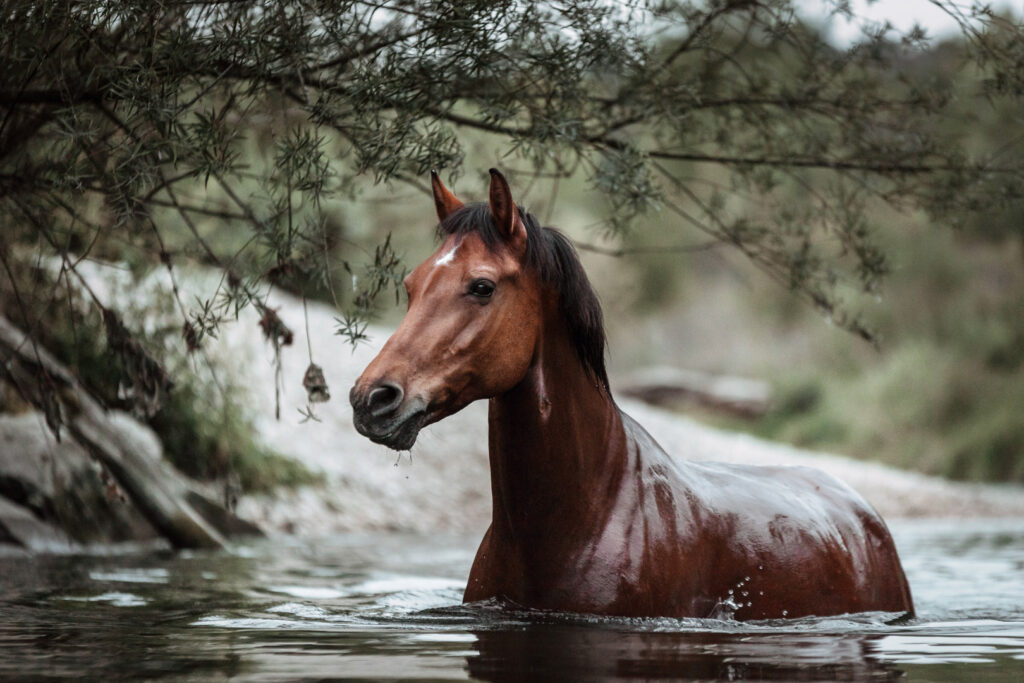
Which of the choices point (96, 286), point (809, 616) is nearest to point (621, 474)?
point (809, 616)

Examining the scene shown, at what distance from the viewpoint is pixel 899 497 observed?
55.2 ft

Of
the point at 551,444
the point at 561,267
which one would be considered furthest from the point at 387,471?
the point at 561,267

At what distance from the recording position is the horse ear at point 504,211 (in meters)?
3.87

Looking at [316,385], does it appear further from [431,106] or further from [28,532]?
[28,532]

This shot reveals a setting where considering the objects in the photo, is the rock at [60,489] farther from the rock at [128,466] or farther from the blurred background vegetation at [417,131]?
the blurred background vegetation at [417,131]

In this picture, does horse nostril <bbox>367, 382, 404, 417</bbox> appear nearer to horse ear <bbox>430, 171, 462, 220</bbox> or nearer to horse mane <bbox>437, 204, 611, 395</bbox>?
horse mane <bbox>437, 204, 611, 395</bbox>

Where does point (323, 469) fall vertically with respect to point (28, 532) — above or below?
above

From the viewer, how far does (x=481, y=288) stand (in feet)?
12.4

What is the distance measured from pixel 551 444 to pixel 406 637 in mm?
798

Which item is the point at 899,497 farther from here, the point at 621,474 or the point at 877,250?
the point at 621,474

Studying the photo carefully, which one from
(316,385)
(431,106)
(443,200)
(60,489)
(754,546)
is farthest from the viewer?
(60,489)

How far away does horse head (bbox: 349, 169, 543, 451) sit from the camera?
3.47m

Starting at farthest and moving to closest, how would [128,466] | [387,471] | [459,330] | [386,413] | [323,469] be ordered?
[387,471], [323,469], [128,466], [459,330], [386,413]

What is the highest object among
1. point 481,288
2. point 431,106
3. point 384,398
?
point 431,106
